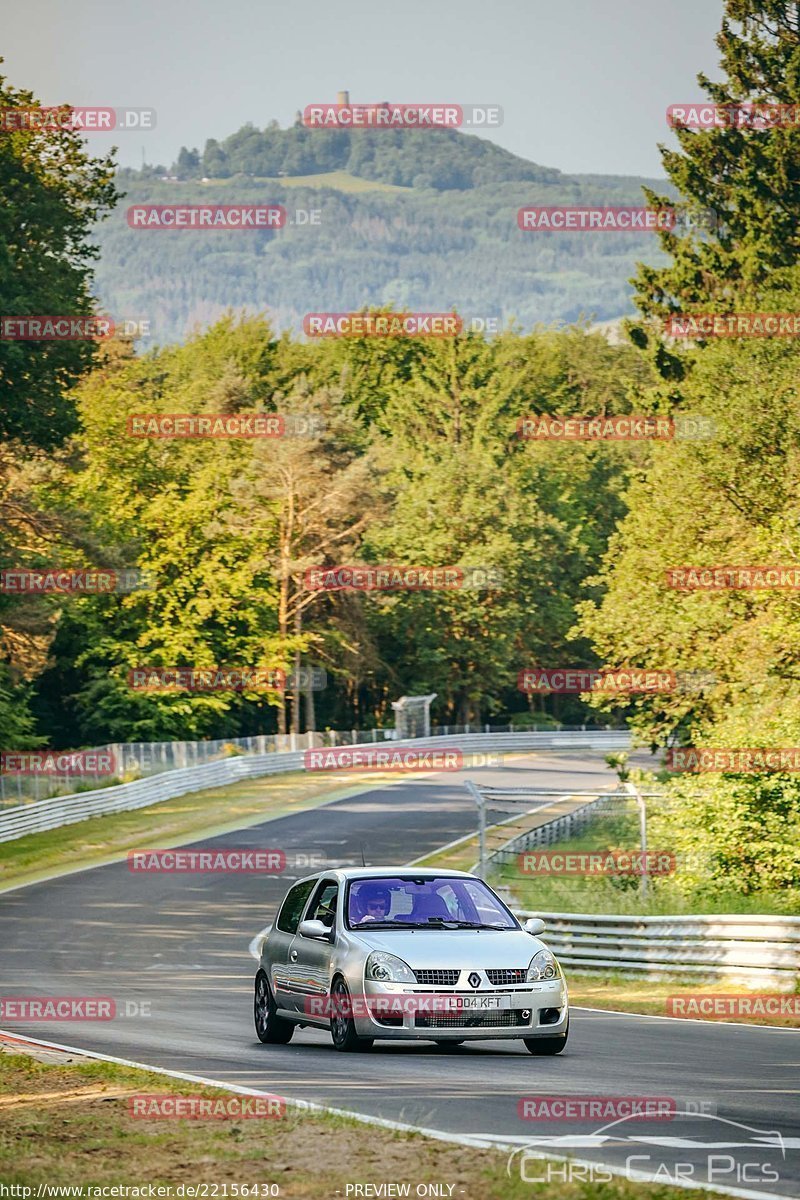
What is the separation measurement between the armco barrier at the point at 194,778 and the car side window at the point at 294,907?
3221 centimetres

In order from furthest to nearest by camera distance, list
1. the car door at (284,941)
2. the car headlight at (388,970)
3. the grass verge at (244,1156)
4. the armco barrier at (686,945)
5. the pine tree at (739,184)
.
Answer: the pine tree at (739,184)
the armco barrier at (686,945)
the car door at (284,941)
the car headlight at (388,970)
the grass verge at (244,1156)

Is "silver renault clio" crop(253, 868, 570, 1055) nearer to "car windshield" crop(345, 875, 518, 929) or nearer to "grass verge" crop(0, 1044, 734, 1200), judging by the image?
"car windshield" crop(345, 875, 518, 929)

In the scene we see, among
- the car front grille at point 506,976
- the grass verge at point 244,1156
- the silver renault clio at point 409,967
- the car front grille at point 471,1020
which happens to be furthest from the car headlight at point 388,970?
the grass verge at point 244,1156

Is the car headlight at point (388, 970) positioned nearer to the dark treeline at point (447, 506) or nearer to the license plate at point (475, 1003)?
the license plate at point (475, 1003)

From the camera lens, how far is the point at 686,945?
22.3 meters

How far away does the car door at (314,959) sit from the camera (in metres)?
14.4

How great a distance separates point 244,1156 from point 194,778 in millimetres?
52597

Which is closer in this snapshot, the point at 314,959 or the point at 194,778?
the point at 314,959

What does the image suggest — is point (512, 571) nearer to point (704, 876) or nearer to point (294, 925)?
point (704, 876)

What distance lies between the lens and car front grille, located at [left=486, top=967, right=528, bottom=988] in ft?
43.9

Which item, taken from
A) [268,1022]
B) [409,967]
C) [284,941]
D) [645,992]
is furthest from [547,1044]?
[645,992]

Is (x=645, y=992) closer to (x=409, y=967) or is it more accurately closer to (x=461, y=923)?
(x=461, y=923)

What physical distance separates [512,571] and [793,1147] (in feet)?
271

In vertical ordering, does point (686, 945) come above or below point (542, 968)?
below
